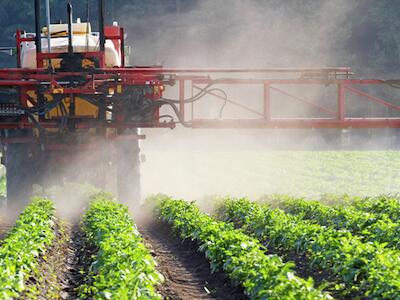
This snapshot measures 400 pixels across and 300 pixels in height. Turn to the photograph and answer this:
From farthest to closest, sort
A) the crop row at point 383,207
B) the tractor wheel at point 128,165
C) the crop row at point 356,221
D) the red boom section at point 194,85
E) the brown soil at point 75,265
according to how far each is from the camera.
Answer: the tractor wheel at point 128,165, the red boom section at point 194,85, the crop row at point 383,207, the crop row at point 356,221, the brown soil at point 75,265

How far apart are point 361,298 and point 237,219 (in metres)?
6.40

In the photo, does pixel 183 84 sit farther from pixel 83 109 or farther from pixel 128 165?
pixel 128 165

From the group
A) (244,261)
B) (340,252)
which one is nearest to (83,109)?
(244,261)

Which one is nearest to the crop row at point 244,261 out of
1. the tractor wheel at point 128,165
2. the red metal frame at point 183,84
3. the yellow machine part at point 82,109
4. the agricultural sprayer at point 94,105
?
the red metal frame at point 183,84

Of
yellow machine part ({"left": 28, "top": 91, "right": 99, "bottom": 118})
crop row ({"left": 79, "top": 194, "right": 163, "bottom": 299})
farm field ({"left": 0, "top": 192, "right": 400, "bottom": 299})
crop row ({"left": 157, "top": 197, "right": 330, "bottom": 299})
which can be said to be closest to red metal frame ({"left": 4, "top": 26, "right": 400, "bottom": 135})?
yellow machine part ({"left": 28, "top": 91, "right": 99, "bottom": 118})

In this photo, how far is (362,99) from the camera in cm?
5581

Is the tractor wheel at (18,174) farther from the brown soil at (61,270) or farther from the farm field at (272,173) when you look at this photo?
the farm field at (272,173)

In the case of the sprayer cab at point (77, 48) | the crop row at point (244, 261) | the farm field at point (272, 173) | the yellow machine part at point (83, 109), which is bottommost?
the farm field at point (272, 173)

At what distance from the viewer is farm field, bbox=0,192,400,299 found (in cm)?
934

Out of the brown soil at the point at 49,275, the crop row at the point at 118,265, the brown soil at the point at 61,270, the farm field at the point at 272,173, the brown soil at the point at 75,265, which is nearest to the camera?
the crop row at the point at 118,265

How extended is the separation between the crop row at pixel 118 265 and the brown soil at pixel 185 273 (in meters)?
0.40

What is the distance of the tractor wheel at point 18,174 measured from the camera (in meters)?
Answer: 19.3

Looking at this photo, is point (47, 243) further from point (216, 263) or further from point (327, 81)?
point (327, 81)

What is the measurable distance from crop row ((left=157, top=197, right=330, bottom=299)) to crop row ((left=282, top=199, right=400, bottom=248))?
1.23 metres
